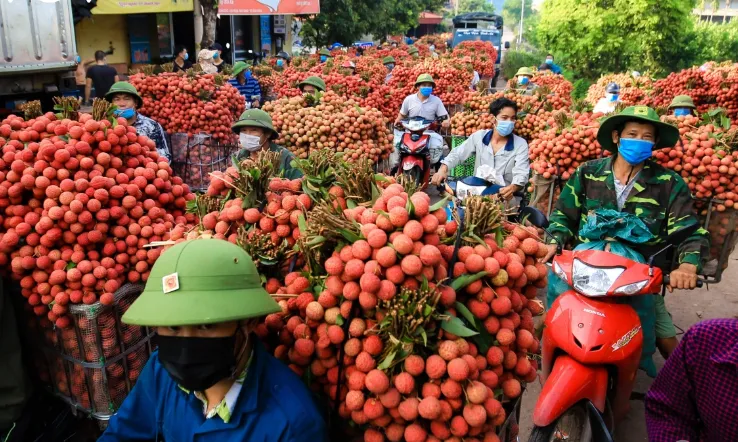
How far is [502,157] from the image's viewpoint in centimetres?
554

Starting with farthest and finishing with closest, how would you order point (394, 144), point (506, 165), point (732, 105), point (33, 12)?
point (732, 105) → point (394, 144) → point (33, 12) → point (506, 165)

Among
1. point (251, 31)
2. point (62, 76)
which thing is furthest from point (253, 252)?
point (251, 31)

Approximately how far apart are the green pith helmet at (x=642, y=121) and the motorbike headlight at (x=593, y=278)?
103 cm

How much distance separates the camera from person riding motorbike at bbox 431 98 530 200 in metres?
5.35

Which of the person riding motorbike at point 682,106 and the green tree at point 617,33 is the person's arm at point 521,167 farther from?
the green tree at point 617,33

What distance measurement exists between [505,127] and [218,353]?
433 centimetres

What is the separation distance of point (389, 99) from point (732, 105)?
5737mm

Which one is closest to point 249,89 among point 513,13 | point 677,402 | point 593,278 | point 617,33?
point 593,278

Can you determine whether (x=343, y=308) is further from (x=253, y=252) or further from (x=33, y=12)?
(x=33, y=12)

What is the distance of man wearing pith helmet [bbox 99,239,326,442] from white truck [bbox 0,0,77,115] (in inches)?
280

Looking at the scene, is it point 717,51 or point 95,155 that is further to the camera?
point 717,51

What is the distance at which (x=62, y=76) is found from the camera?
344 inches

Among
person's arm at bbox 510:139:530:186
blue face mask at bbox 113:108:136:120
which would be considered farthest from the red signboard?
person's arm at bbox 510:139:530:186

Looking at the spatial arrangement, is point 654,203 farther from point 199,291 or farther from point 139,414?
point 139,414
